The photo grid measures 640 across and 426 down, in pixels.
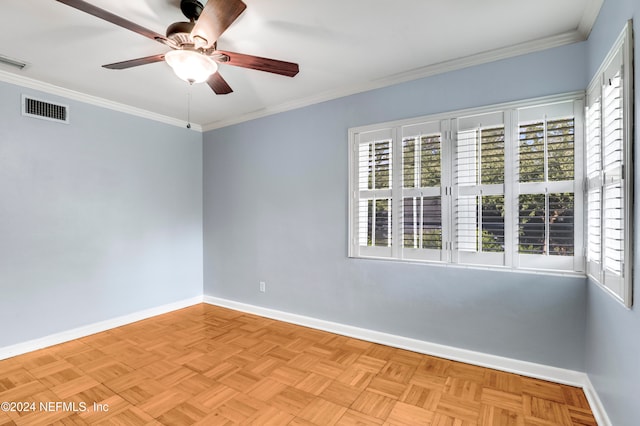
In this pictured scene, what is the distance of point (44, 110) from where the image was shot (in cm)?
304

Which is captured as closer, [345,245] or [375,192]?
[375,192]

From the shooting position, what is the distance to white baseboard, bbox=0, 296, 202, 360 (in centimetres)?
284

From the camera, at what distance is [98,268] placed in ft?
11.2

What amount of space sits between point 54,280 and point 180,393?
1951 mm

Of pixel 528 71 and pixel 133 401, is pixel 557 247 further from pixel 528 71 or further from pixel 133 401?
pixel 133 401

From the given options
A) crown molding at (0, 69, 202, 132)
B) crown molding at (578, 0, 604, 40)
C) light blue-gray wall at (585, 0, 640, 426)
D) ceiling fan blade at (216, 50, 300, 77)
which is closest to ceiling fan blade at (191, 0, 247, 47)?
ceiling fan blade at (216, 50, 300, 77)

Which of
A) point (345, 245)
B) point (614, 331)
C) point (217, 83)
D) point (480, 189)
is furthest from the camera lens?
point (345, 245)

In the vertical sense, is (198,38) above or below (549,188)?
above

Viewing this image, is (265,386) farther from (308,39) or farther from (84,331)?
(308,39)

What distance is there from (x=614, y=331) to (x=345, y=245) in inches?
81.4

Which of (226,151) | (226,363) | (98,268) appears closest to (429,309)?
(226,363)

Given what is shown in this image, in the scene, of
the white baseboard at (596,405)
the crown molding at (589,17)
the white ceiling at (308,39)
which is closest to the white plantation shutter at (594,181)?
the crown molding at (589,17)

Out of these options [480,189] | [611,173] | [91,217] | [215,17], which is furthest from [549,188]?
[91,217]

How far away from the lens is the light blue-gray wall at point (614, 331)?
138cm
